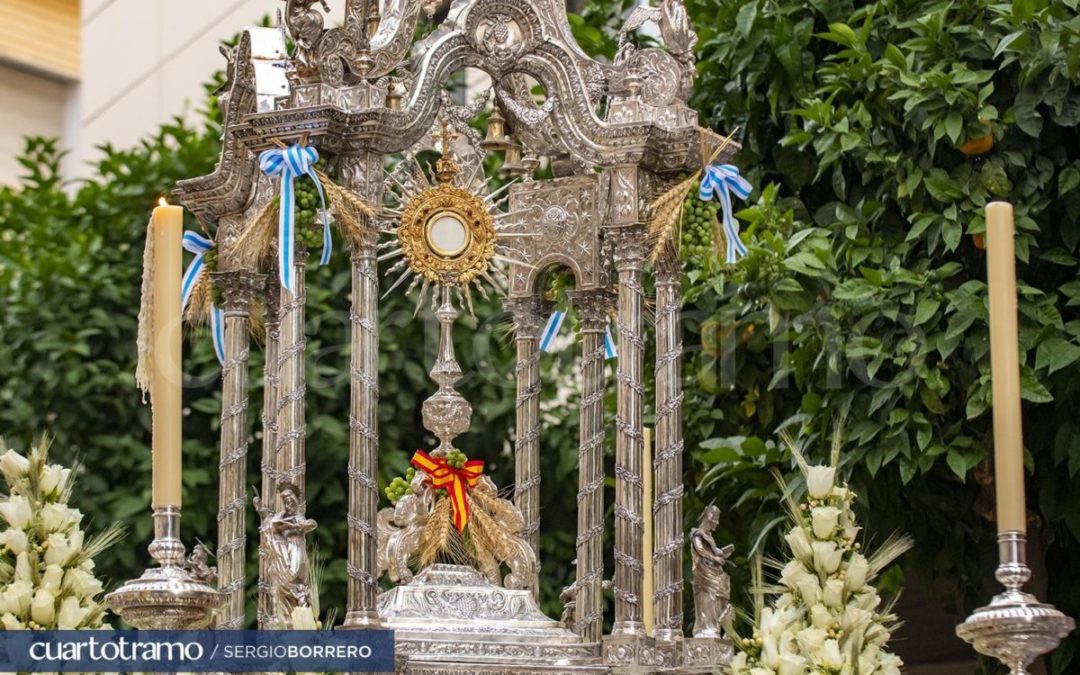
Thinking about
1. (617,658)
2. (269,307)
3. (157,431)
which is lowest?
(617,658)

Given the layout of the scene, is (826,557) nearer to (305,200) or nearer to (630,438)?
(630,438)

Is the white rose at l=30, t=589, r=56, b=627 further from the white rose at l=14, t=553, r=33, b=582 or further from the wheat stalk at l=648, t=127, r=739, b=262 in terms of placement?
the wheat stalk at l=648, t=127, r=739, b=262

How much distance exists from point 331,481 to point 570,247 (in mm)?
6394

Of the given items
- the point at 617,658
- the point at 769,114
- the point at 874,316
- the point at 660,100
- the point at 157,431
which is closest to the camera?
the point at 157,431

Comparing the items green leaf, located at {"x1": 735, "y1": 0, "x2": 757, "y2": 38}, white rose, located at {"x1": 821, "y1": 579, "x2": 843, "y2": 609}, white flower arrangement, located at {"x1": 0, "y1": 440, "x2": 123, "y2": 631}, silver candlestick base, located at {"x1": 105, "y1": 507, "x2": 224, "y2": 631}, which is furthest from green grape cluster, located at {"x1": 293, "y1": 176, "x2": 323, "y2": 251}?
green leaf, located at {"x1": 735, "y1": 0, "x2": 757, "y2": 38}

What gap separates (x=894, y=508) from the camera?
13.8 meters

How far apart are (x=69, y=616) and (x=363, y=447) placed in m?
1.60

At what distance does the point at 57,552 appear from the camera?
9.84 m

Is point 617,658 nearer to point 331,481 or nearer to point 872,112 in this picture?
point 872,112

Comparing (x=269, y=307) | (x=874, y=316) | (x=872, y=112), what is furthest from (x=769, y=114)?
(x=269, y=307)

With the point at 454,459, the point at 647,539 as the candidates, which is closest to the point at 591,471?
the point at 647,539

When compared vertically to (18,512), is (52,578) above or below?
below

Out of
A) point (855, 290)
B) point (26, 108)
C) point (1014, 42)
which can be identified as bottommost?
point (855, 290)

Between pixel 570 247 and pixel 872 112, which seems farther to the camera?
pixel 872 112
